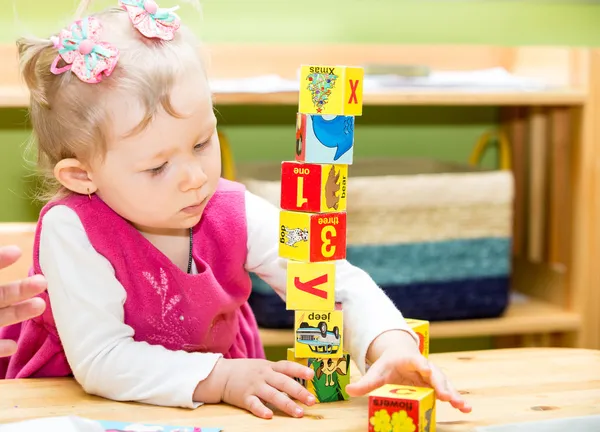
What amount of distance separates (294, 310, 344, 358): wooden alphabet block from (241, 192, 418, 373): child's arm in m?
0.07

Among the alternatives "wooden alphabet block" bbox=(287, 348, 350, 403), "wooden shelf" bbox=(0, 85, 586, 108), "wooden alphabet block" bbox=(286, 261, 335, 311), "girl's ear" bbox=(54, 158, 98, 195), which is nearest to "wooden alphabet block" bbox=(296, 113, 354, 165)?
"wooden alphabet block" bbox=(286, 261, 335, 311)

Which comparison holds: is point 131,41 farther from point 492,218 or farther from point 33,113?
point 492,218

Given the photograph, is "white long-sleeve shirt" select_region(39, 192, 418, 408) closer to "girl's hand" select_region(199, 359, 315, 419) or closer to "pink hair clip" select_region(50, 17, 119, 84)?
"girl's hand" select_region(199, 359, 315, 419)

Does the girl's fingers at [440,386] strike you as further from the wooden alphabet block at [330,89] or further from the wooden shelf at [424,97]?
the wooden shelf at [424,97]

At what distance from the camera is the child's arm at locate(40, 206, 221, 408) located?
914mm

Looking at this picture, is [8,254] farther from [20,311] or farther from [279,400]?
[279,400]

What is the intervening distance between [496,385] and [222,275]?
39cm

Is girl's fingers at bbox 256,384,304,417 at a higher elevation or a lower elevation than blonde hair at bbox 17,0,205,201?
lower

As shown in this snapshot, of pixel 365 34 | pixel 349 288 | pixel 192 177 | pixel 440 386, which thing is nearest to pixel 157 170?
pixel 192 177

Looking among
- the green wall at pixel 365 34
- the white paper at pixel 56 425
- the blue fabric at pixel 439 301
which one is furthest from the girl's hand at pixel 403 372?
the green wall at pixel 365 34

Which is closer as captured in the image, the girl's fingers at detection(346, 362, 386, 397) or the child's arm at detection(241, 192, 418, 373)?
the girl's fingers at detection(346, 362, 386, 397)

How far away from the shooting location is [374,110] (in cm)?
238

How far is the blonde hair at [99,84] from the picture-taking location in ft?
3.24

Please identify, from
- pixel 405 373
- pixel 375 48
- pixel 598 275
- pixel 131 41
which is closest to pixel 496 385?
pixel 405 373
